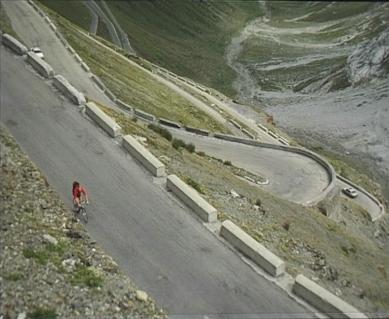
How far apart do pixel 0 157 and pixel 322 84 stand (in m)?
75.5

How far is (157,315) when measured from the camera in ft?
57.3

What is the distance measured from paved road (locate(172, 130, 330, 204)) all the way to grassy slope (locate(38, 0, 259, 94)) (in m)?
49.0

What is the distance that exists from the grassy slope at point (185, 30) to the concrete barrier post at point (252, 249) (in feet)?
241

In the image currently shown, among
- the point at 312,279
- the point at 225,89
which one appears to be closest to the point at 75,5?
the point at 225,89

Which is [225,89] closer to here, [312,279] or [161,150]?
[161,150]

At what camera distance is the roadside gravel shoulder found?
16656 mm

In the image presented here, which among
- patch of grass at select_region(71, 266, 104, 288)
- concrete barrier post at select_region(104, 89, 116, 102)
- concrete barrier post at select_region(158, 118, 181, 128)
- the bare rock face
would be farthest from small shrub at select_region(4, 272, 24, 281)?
the bare rock face

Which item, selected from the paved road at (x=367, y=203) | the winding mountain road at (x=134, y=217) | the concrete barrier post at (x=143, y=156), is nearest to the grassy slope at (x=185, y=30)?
the paved road at (x=367, y=203)

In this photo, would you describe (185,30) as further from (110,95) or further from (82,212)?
(82,212)

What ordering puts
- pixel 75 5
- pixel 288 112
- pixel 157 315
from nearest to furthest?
pixel 157 315 < pixel 288 112 < pixel 75 5

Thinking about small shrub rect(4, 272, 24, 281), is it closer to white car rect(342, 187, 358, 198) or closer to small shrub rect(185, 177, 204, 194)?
small shrub rect(185, 177, 204, 194)

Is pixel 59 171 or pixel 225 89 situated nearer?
pixel 59 171

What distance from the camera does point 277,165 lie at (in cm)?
4303

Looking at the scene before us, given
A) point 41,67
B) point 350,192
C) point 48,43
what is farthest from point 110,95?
point 350,192
